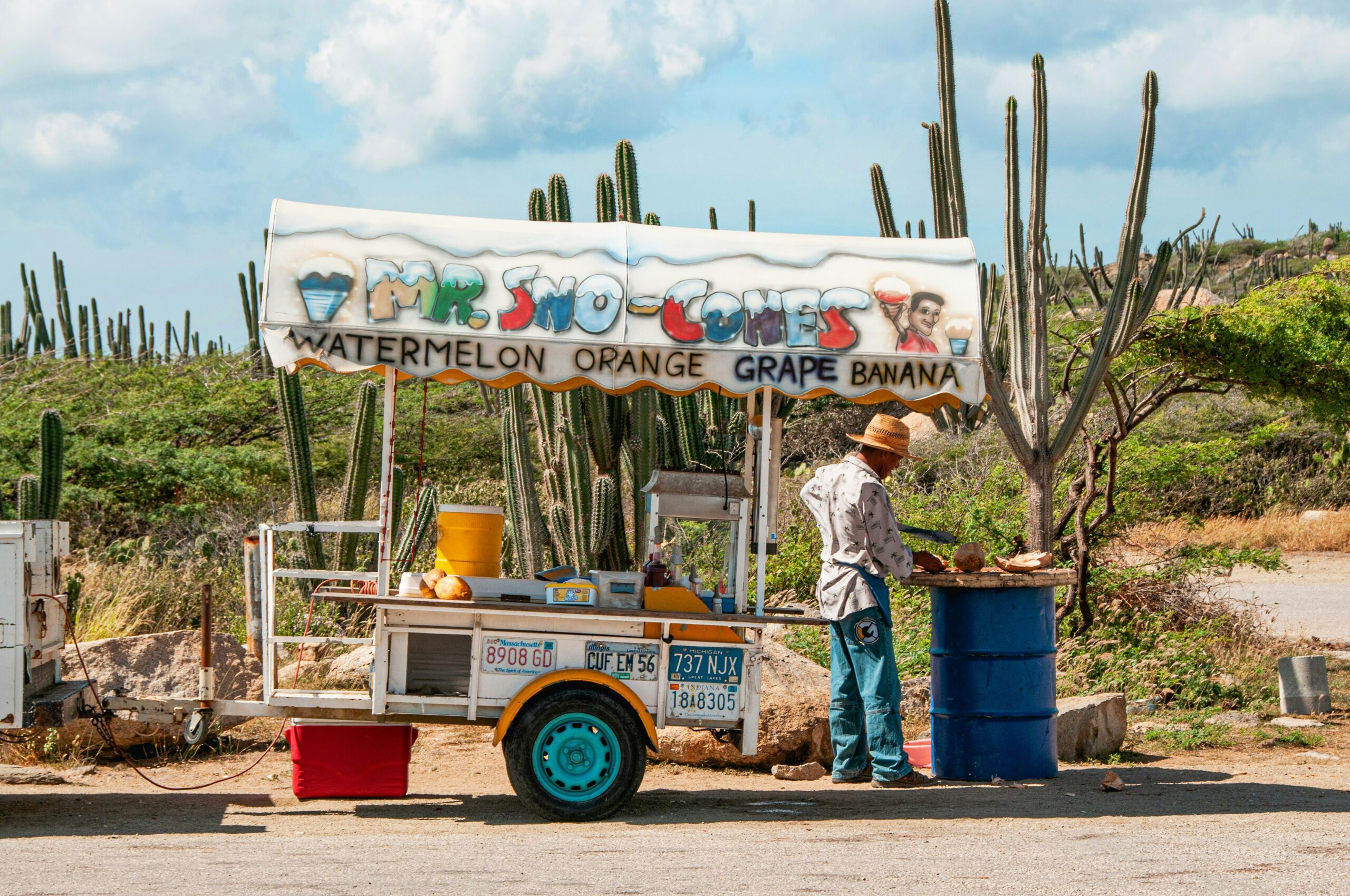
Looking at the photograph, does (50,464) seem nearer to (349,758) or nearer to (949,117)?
(349,758)

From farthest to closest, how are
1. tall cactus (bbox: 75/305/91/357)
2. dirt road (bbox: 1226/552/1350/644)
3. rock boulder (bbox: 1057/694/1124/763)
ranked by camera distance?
1. tall cactus (bbox: 75/305/91/357)
2. dirt road (bbox: 1226/552/1350/644)
3. rock boulder (bbox: 1057/694/1124/763)

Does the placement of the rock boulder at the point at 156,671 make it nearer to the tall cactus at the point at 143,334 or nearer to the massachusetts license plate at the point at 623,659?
the massachusetts license plate at the point at 623,659

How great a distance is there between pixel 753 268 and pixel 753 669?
78.9 inches

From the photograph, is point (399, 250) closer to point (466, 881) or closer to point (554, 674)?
point (554, 674)

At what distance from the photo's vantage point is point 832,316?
6.43 m

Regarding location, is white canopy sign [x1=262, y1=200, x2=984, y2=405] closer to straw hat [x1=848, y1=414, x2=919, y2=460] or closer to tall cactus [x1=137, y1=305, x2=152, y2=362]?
straw hat [x1=848, y1=414, x2=919, y2=460]

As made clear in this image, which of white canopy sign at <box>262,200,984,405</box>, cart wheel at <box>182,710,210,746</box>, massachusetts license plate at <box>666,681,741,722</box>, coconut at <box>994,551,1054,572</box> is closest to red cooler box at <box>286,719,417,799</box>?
cart wheel at <box>182,710,210,746</box>

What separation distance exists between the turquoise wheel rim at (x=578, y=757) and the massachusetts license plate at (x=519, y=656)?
0.27m

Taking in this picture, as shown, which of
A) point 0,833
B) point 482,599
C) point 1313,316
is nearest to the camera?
point 0,833

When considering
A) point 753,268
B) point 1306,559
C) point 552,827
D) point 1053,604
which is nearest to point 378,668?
point 552,827

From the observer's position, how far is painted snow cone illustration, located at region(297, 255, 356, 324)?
6098 mm

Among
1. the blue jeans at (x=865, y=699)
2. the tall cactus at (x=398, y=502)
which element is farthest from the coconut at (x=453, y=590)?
the tall cactus at (x=398, y=502)

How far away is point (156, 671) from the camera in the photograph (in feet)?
27.9

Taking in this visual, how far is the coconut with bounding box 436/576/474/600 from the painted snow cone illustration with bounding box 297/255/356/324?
137 cm
